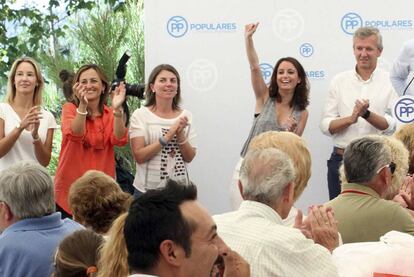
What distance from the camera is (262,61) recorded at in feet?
24.4

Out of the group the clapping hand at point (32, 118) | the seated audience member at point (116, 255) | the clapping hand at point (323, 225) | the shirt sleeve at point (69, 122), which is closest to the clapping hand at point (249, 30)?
the shirt sleeve at point (69, 122)

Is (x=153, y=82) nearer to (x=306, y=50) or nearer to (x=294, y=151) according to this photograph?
(x=306, y=50)

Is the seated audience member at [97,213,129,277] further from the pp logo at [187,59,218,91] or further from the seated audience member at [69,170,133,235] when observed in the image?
the pp logo at [187,59,218,91]

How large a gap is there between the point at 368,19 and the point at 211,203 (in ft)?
6.63

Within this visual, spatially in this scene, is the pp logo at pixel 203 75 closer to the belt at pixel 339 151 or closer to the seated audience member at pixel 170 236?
the belt at pixel 339 151

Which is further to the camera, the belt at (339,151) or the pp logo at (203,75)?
the pp logo at (203,75)

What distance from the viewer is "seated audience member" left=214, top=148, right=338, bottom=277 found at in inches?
130

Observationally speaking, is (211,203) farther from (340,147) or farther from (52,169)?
(52,169)

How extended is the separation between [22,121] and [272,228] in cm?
347

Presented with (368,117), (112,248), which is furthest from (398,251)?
(368,117)

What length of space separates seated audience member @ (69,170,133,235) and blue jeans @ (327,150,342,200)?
9.72 ft

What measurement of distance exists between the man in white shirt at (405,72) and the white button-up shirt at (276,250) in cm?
396

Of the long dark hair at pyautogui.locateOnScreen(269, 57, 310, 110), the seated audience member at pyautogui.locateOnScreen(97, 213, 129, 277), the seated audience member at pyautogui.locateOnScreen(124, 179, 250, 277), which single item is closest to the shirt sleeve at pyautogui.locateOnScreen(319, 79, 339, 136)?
the long dark hair at pyautogui.locateOnScreen(269, 57, 310, 110)

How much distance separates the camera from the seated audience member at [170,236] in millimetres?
2324
